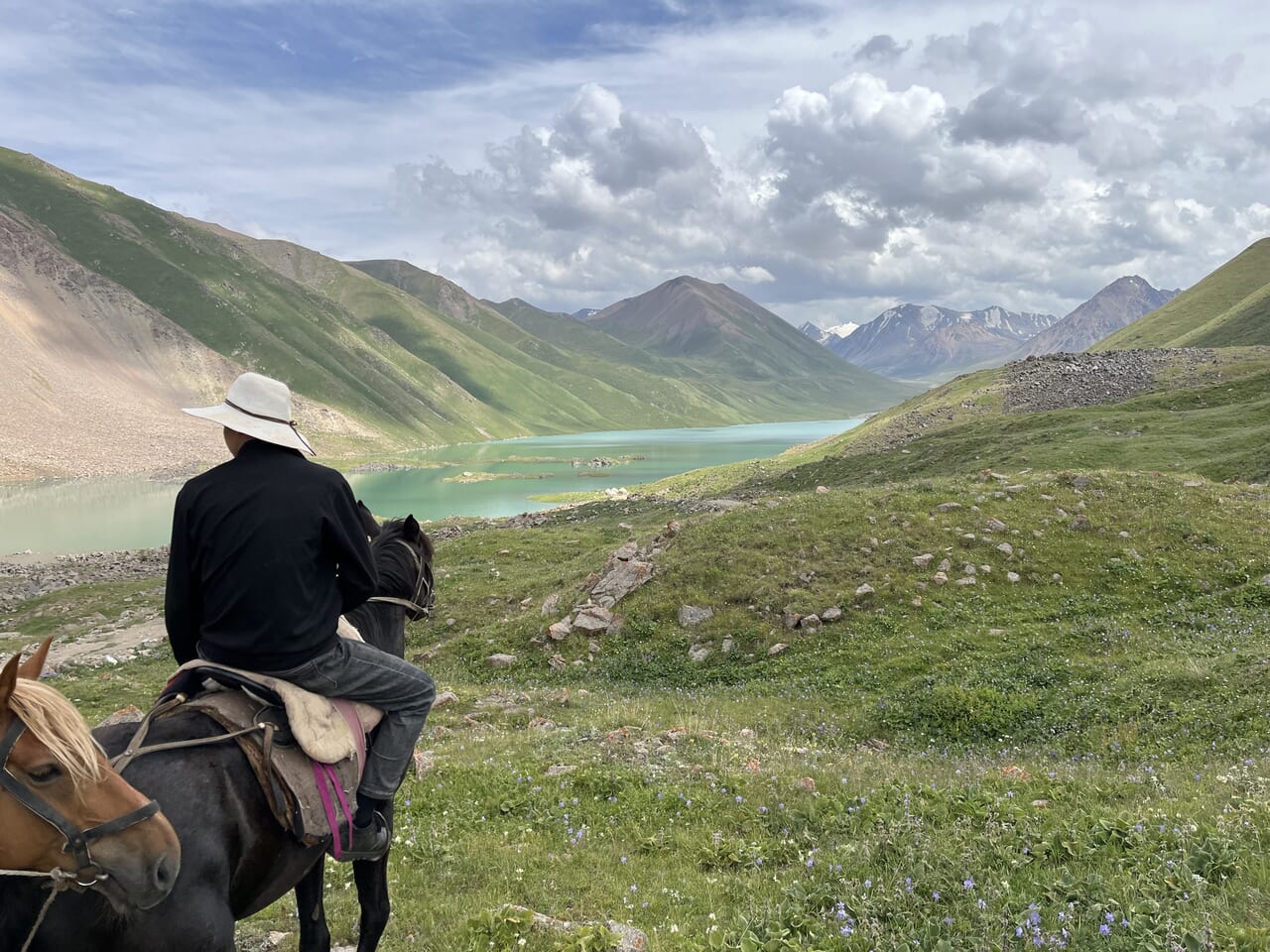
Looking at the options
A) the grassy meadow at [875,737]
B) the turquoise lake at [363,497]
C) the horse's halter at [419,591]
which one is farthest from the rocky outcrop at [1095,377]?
the horse's halter at [419,591]

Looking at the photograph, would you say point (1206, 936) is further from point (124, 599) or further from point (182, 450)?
point (182, 450)

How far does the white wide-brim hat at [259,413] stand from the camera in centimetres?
550

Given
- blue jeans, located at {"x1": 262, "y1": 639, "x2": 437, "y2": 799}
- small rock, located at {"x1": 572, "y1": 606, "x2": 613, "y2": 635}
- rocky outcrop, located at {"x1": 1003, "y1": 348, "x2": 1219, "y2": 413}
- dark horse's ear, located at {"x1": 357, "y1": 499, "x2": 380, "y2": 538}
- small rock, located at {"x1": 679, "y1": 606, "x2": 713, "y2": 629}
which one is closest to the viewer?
blue jeans, located at {"x1": 262, "y1": 639, "x2": 437, "y2": 799}

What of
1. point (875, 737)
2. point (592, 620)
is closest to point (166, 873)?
point (875, 737)

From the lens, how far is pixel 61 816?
12.9ft

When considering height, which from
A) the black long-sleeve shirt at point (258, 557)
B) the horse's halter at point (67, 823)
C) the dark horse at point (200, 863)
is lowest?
the dark horse at point (200, 863)

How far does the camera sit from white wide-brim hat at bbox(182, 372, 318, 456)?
217 inches

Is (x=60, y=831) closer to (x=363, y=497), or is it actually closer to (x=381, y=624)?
(x=381, y=624)

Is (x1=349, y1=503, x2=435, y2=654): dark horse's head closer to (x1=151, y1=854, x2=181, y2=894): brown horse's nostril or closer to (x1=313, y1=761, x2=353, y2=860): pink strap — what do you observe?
(x1=313, y1=761, x2=353, y2=860): pink strap

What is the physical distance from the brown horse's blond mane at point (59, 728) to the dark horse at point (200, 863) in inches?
27.8

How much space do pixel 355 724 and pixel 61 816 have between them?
85.6 inches

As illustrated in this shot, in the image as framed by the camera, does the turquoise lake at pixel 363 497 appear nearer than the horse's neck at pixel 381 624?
No

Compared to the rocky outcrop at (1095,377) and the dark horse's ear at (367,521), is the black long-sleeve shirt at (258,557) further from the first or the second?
the rocky outcrop at (1095,377)

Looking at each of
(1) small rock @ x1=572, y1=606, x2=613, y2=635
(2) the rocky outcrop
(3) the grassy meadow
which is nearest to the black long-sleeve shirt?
(3) the grassy meadow
